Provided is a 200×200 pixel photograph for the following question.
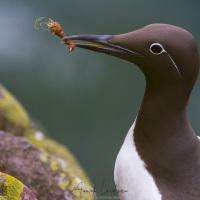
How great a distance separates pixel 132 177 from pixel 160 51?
0.52 meters

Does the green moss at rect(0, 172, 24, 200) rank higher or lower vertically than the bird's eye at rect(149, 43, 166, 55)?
lower

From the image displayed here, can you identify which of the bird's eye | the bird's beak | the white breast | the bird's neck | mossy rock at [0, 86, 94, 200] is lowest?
mossy rock at [0, 86, 94, 200]

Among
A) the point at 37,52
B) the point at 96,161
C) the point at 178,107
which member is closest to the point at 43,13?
the point at 37,52

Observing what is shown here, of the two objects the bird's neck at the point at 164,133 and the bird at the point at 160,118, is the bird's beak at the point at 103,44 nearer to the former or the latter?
the bird at the point at 160,118

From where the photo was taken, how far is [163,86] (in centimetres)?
231

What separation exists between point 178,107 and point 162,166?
230 mm

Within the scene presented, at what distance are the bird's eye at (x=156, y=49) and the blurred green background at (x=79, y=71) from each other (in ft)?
11.6

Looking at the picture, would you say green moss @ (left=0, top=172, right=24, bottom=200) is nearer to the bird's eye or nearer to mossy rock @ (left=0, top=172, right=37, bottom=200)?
mossy rock @ (left=0, top=172, right=37, bottom=200)

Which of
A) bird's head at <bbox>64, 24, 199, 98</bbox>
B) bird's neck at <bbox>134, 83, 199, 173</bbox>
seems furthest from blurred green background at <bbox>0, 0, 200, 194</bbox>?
bird's head at <bbox>64, 24, 199, 98</bbox>

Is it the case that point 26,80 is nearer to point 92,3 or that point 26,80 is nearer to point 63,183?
point 92,3

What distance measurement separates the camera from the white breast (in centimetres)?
238

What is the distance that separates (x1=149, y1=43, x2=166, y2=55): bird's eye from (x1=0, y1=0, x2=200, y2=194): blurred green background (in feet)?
11.6

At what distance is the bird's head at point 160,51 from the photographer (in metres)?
2.21

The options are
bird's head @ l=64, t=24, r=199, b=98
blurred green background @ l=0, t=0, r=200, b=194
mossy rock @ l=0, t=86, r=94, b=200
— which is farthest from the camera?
blurred green background @ l=0, t=0, r=200, b=194
